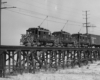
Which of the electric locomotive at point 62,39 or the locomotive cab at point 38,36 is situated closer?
the locomotive cab at point 38,36

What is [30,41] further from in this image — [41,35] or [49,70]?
[49,70]

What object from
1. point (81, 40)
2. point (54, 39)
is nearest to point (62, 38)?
point (54, 39)

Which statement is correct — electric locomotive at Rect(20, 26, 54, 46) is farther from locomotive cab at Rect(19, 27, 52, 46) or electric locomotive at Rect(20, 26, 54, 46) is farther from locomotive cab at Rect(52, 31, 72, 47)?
locomotive cab at Rect(52, 31, 72, 47)

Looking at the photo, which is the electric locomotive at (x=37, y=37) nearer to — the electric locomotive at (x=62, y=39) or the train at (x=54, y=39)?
the train at (x=54, y=39)

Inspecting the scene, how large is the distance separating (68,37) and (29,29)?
9933 millimetres

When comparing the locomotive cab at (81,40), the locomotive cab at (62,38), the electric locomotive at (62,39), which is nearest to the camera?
the electric locomotive at (62,39)

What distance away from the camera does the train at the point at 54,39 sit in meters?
22.8

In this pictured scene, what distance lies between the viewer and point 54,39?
27.2 metres

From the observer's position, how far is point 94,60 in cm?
3569

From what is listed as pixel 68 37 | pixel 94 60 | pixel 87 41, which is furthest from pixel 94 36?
pixel 68 37

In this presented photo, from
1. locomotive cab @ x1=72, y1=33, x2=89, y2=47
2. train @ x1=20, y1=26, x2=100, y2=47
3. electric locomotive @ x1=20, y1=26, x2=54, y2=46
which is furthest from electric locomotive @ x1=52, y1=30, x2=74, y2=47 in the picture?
electric locomotive @ x1=20, y1=26, x2=54, y2=46

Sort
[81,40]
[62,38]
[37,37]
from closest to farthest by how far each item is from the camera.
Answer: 1. [37,37]
2. [62,38]
3. [81,40]

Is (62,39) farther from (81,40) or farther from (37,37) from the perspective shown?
(37,37)

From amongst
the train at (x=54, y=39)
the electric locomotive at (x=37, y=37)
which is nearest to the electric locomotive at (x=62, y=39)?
the train at (x=54, y=39)
